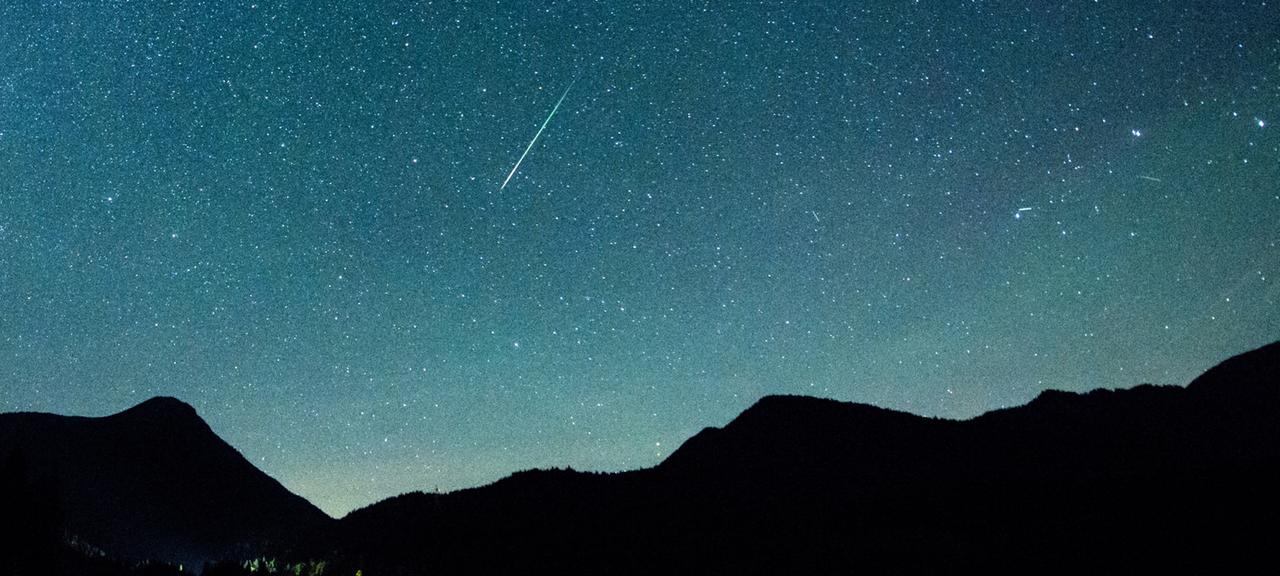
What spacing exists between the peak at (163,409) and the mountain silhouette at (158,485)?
74 mm

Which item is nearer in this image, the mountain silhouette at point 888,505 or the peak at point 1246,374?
the mountain silhouette at point 888,505

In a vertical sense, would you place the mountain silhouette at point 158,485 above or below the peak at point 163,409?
below

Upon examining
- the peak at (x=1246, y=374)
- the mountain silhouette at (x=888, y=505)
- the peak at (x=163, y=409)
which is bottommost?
the mountain silhouette at (x=888, y=505)

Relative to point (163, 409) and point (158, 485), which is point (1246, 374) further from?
point (163, 409)

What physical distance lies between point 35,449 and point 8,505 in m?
37.5

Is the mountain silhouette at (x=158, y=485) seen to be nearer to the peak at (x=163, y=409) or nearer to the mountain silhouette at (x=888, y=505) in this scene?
the peak at (x=163, y=409)

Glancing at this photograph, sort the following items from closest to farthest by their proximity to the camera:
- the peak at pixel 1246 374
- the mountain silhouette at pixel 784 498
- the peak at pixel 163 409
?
the mountain silhouette at pixel 784 498
the peak at pixel 1246 374
the peak at pixel 163 409

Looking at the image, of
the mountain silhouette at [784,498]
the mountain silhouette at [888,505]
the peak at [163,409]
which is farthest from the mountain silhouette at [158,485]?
the mountain silhouette at [888,505]

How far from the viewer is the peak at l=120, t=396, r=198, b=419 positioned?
54656mm

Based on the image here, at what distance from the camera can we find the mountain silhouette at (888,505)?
1761cm

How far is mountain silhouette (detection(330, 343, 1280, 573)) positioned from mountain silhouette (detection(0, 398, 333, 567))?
13325 mm

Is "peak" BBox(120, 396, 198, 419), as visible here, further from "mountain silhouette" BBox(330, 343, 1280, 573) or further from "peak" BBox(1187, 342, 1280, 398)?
"peak" BBox(1187, 342, 1280, 398)

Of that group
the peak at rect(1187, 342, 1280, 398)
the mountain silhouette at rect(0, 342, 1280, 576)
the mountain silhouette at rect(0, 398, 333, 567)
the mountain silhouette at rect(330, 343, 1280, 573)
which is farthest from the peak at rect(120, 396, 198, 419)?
the peak at rect(1187, 342, 1280, 398)

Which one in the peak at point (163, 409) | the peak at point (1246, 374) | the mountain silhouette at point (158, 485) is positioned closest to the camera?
the mountain silhouette at point (158, 485)
